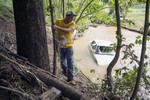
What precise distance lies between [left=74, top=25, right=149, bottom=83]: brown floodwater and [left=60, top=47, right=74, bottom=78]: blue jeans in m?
2.68

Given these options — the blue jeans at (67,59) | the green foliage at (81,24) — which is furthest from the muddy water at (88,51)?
the blue jeans at (67,59)

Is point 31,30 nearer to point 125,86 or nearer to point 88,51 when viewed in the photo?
point 125,86

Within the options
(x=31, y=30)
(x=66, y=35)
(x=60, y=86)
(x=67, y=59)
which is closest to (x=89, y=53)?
(x=67, y=59)

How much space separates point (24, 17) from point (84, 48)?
12039 millimetres

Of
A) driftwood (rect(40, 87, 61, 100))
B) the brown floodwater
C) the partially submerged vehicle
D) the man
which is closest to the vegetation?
the man

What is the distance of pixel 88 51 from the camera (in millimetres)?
15539

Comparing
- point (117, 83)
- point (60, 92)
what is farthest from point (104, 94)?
point (60, 92)

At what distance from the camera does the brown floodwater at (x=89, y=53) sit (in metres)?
11.9

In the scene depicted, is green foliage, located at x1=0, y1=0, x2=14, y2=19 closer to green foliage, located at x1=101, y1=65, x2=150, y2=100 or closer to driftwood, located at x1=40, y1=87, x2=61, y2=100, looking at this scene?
green foliage, located at x1=101, y1=65, x2=150, y2=100

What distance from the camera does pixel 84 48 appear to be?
1634 cm

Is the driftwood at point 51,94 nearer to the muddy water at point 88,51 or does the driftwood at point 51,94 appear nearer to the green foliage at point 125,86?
the green foliage at point 125,86

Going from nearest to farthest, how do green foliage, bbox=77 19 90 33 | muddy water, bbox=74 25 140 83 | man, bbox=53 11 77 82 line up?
man, bbox=53 11 77 82
green foliage, bbox=77 19 90 33
muddy water, bbox=74 25 140 83

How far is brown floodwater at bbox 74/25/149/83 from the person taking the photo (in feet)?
39.1

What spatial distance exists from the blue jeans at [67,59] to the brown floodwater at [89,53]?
105 inches
